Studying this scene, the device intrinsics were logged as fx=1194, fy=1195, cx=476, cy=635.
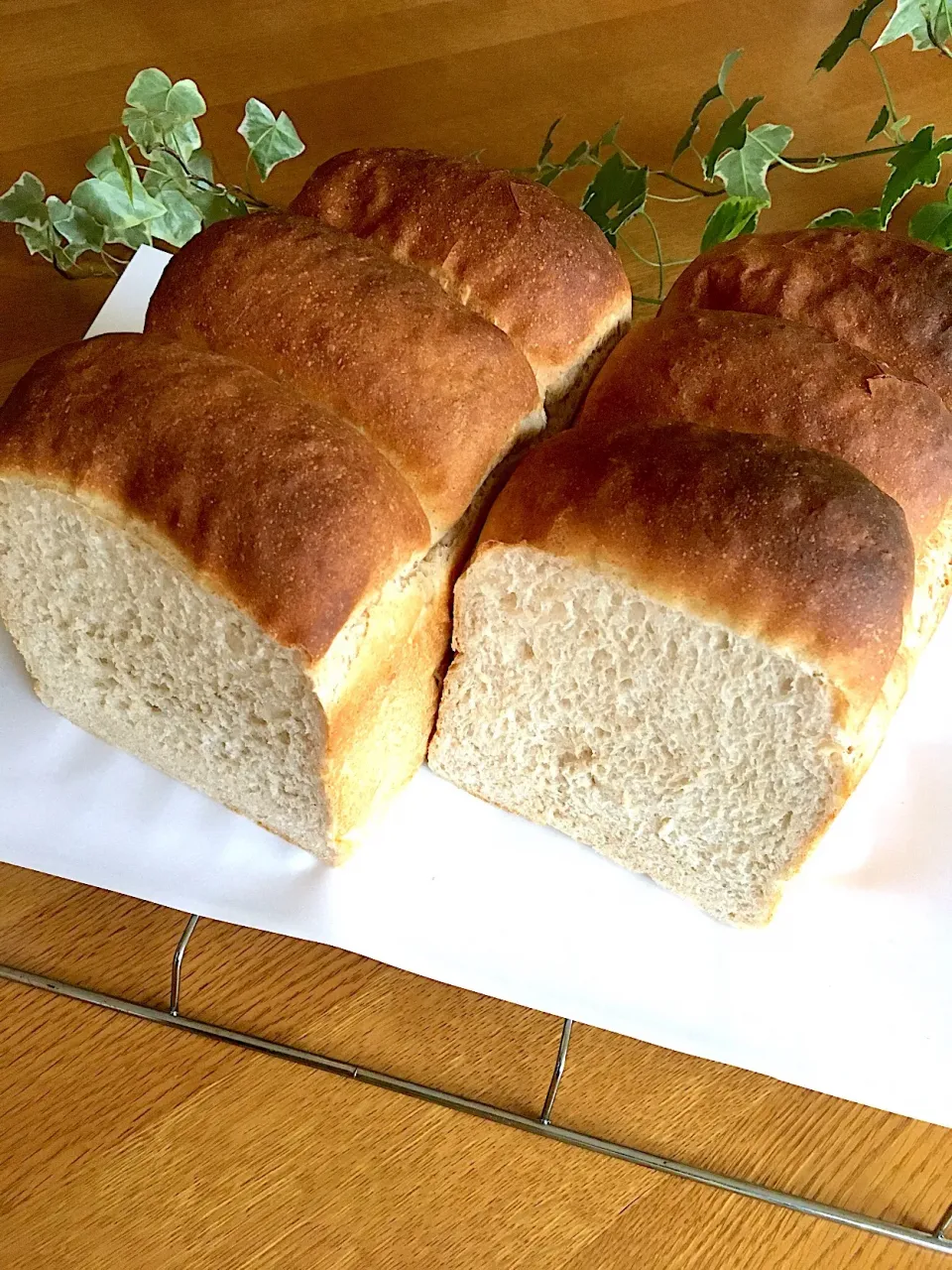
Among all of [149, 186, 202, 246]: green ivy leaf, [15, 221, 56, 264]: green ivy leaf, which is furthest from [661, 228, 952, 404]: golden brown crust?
[15, 221, 56, 264]: green ivy leaf

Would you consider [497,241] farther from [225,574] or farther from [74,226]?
[74,226]

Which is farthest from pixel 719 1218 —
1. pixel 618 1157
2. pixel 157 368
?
pixel 157 368

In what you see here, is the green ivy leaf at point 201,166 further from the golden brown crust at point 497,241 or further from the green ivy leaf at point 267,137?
the golden brown crust at point 497,241

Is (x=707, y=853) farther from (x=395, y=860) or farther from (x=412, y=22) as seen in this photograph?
(x=412, y=22)

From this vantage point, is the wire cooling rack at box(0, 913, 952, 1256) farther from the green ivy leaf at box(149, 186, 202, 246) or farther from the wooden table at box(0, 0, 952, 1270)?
the green ivy leaf at box(149, 186, 202, 246)

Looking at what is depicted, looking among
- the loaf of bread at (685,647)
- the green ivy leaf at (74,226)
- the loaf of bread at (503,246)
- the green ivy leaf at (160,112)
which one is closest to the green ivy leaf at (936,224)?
the loaf of bread at (503,246)

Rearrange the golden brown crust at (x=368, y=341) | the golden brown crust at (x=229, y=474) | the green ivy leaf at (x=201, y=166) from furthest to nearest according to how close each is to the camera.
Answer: the green ivy leaf at (x=201, y=166) → the golden brown crust at (x=368, y=341) → the golden brown crust at (x=229, y=474)
